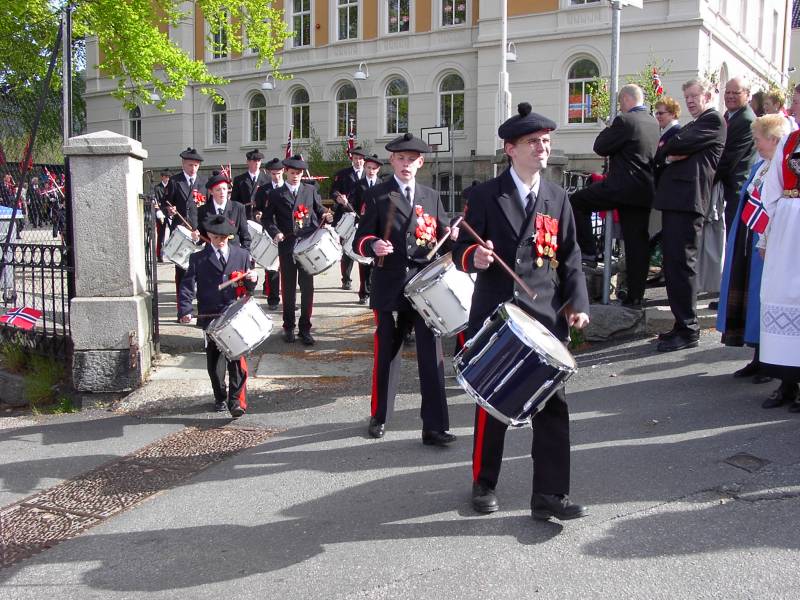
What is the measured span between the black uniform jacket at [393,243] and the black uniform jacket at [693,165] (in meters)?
2.71

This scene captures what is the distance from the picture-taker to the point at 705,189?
7.72 metres

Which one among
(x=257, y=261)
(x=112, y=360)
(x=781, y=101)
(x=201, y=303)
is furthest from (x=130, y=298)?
(x=781, y=101)

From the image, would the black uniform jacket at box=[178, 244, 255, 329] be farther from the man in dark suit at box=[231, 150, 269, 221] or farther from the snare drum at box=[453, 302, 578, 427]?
the man in dark suit at box=[231, 150, 269, 221]

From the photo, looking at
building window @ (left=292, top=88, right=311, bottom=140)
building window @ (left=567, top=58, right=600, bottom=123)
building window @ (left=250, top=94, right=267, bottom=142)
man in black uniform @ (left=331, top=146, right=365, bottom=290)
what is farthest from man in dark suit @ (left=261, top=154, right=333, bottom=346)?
building window @ (left=250, top=94, right=267, bottom=142)

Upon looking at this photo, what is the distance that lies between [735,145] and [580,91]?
892 inches

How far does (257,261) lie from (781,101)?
5932 millimetres

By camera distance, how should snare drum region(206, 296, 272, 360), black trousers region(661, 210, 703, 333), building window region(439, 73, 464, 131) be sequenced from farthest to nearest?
building window region(439, 73, 464, 131), black trousers region(661, 210, 703, 333), snare drum region(206, 296, 272, 360)

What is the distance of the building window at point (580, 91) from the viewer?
97.6ft

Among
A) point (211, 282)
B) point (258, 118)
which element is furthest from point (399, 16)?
point (211, 282)

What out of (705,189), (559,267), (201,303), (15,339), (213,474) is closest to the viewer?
(559,267)

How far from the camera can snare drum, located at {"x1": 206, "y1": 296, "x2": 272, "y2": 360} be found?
6641 mm

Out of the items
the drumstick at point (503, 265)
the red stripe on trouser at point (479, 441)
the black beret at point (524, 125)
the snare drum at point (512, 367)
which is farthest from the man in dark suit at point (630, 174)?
the snare drum at point (512, 367)

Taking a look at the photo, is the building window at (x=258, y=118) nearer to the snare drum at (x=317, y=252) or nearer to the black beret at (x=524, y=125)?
the snare drum at (x=317, y=252)

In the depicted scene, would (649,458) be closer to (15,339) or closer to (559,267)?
(559,267)
